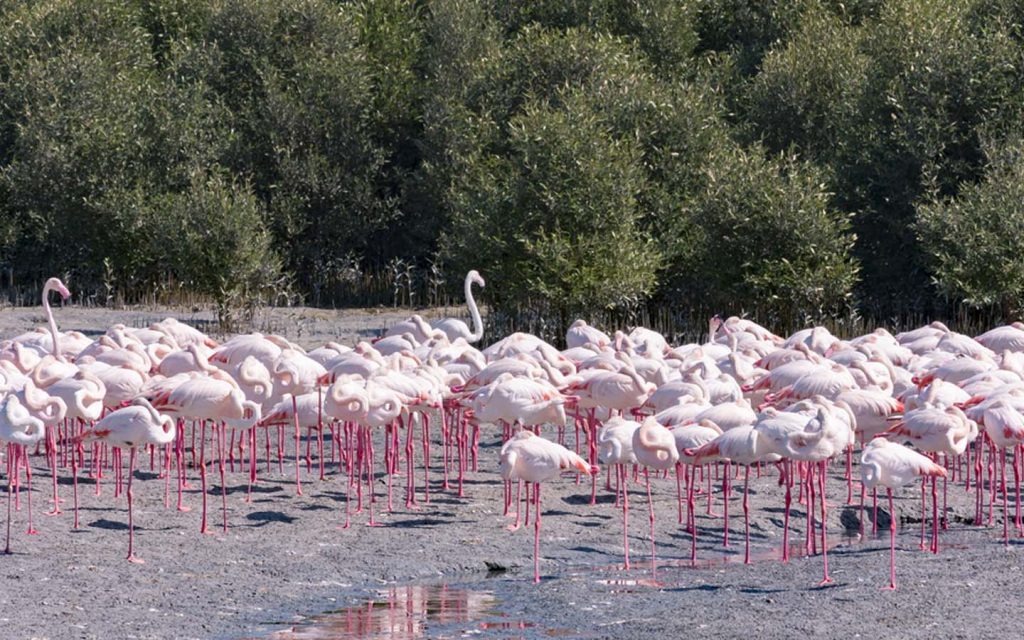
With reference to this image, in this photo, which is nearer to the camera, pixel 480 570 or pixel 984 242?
pixel 480 570

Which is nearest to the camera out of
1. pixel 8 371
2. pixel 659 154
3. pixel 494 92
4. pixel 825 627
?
pixel 825 627

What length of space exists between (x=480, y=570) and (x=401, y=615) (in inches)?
61.1

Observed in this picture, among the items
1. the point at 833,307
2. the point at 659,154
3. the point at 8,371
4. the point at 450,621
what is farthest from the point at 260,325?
the point at 450,621

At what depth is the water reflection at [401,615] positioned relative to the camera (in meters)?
10.4

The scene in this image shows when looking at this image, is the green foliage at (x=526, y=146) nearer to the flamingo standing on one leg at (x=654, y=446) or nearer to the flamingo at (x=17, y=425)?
the flamingo standing on one leg at (x=654, y=446)

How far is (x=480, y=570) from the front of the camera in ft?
41.0

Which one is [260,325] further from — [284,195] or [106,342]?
[106,342]

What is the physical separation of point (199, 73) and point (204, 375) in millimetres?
23483

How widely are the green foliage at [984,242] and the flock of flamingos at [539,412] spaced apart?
7.14 m

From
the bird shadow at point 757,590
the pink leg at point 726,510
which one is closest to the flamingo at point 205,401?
the pink leg at point 726,510

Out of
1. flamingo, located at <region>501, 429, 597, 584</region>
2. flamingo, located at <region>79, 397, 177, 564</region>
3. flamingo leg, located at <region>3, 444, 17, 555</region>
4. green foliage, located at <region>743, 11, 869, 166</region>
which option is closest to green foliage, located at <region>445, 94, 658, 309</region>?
green foliage, located at <region>743, 11, 869, 166</region>

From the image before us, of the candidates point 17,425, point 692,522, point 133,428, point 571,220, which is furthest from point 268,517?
point 571,220

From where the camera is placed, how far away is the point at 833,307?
27.7 m

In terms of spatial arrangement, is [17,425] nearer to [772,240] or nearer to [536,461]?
[536,461]
